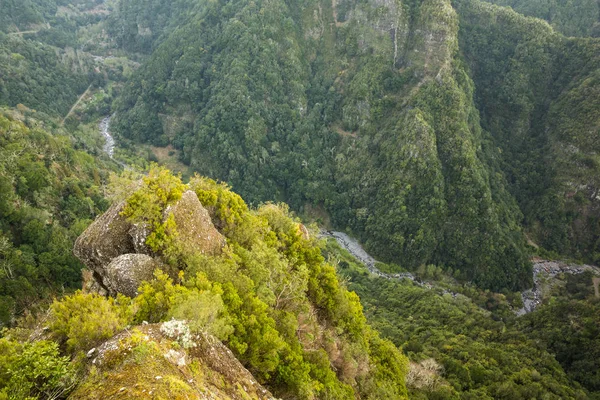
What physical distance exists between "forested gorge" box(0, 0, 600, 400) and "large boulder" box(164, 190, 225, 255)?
0.17 metres

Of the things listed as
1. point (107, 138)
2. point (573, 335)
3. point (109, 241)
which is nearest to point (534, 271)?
point (573, 335)

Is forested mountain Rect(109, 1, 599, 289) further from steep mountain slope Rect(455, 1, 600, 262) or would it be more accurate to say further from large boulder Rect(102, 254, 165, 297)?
large boulder Rect(102, 254, 165, 297)

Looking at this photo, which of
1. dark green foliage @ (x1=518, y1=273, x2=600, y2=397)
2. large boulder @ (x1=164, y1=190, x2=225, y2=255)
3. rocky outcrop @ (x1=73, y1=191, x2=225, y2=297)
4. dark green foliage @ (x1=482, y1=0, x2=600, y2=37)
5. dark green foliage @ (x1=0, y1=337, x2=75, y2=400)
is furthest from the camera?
dark green foliage @ (x1=482, y1=0, x2=600, y2=37)

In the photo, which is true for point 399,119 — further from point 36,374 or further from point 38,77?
A: point 38,77

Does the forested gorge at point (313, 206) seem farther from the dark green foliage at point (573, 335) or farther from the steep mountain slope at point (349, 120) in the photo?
the steep mountain slope at point (349, 120)

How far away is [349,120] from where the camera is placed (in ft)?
529

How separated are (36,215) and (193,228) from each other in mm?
52049

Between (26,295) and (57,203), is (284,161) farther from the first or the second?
(26,295)

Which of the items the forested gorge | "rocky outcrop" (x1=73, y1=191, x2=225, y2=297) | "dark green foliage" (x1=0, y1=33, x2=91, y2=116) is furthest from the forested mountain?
"rocky outcrop" (x1=73, y1=191, x2=225, y2=297)

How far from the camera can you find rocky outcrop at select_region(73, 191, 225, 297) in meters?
25.4

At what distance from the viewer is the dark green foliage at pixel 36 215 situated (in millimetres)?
54562

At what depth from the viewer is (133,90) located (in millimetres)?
185000

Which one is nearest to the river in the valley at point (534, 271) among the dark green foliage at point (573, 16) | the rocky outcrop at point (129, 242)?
the rocky outcrop at point (129, 242)

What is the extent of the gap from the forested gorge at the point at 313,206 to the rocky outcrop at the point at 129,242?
16 cm
